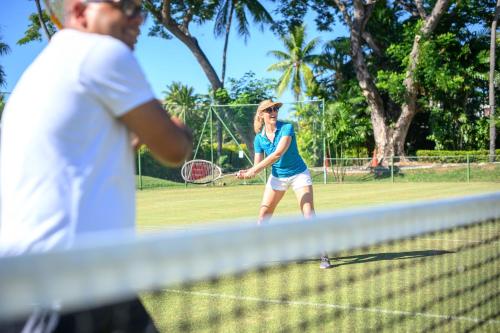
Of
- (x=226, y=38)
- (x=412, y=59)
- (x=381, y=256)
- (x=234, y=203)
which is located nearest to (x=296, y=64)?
(x=226, y=38)

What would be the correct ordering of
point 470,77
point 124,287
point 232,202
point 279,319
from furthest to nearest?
point 470,77, point 232,202, point 279,319, point 124,287

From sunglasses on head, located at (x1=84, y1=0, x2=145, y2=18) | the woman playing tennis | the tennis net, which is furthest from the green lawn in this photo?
sunglasses on head, located at (x1=84, y1=0, x2=145, y2=18)

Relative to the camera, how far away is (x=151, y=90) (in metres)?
2.03

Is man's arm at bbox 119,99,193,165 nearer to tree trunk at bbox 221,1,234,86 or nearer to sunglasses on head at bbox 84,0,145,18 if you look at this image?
sunglasses on head at bbox 84,0,145,18

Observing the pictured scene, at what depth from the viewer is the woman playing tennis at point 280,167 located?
24.0 ft

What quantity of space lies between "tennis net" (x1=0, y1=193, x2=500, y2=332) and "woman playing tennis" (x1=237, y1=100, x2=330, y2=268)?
670mm

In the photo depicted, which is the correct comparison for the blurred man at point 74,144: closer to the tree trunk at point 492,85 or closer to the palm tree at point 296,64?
the tree trunk at point 492,85

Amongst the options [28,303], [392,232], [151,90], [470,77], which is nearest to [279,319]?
[392,232]

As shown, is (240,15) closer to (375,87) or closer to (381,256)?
(375,87)

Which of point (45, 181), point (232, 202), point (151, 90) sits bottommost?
point (232, 202)

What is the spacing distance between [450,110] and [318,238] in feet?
106

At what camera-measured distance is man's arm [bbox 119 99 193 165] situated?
6.59 ft

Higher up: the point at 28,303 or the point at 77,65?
the point at 77,65

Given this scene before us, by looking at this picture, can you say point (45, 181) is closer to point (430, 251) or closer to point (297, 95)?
point (430, 251)
